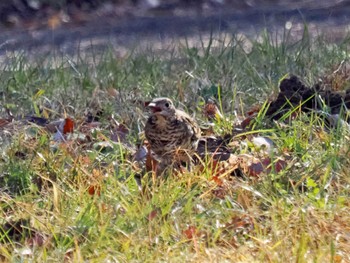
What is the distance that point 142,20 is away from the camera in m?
13.5

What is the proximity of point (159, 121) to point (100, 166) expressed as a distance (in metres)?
0.48

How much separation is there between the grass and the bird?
9.4 inches

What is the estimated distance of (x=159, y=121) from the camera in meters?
6.74

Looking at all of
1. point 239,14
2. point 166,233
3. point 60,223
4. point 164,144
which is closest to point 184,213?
point 166,233

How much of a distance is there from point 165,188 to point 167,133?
2.90 feet

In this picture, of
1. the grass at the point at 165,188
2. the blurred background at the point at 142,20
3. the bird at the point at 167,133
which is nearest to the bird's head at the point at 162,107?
the bird at the point at 167,133

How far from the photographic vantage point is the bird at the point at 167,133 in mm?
6738

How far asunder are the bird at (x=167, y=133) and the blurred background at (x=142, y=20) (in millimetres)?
3925

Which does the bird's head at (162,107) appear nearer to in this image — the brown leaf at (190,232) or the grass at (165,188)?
the grass at (165,188)

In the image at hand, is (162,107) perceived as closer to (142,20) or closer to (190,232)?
(190,232)

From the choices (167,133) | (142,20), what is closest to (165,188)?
(167,133)

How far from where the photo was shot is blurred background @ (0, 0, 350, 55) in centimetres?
1201

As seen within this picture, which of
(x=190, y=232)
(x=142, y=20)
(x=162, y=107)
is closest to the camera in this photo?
(x=190, y=232)

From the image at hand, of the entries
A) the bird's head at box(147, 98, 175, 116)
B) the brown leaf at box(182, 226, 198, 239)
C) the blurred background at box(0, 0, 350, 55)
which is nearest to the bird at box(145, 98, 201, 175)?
the bird's head at box(147, 98, 175, 116)
